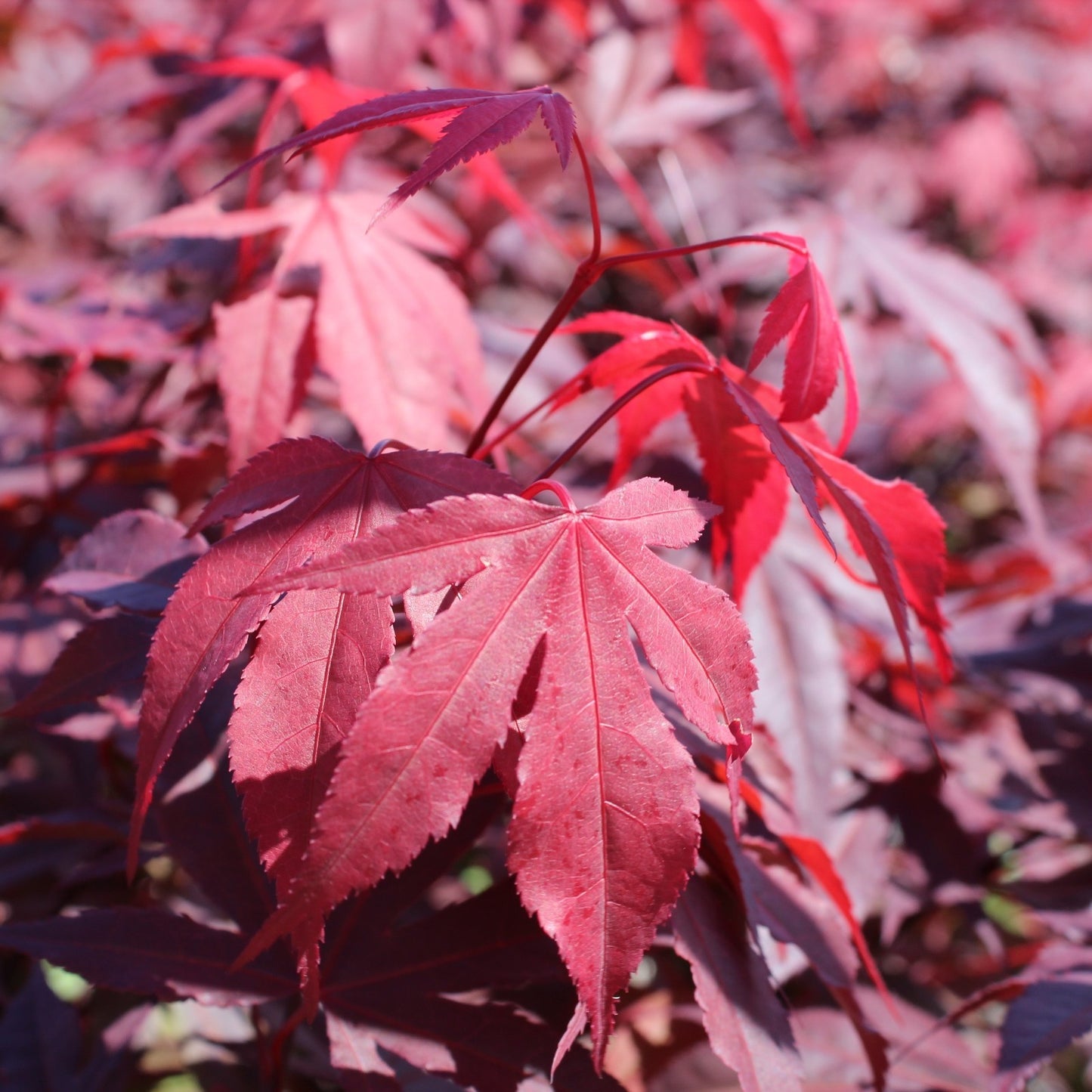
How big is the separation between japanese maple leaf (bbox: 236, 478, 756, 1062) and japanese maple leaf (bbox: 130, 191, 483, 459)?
24 cm

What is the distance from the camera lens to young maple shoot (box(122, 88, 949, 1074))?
0.43m

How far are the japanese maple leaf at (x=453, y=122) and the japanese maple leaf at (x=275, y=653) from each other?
0.48ft

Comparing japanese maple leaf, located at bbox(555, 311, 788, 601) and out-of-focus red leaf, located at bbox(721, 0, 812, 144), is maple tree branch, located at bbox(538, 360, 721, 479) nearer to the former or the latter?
japanese maple leaf, located at bbox(555, 311, 788, 601)

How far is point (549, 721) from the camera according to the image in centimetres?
46

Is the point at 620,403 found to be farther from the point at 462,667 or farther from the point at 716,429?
the point at 462,667

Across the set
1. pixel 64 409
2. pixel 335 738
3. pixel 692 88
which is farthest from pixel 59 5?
pixel 335 738

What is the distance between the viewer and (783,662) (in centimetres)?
87

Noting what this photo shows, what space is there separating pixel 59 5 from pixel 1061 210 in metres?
2.11

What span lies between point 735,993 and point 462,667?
0.28 m

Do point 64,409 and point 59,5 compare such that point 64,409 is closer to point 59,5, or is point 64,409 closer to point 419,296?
point 59,5

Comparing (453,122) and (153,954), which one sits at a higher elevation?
(453,122)

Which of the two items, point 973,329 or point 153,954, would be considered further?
point 973,329

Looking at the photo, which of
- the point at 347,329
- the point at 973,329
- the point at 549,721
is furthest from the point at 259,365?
the point at 973,329

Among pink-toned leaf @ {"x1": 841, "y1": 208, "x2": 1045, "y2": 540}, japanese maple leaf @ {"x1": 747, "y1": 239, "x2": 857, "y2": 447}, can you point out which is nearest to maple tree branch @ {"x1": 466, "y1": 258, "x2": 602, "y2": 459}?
japanese maple leaf @ {"x1": 747, "y1": 239, "x2": 857, "y2": 447}
